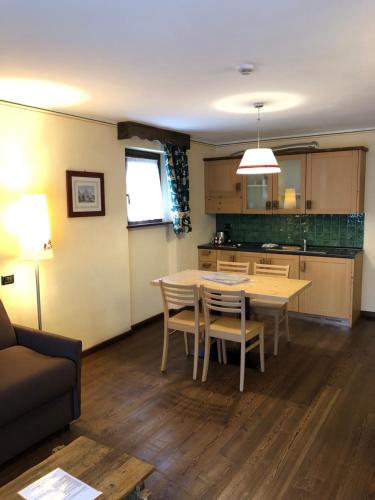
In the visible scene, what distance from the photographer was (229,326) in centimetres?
345

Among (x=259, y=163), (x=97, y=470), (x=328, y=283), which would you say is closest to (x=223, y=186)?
(x=328, y=283)

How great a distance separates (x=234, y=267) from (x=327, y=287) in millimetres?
1216

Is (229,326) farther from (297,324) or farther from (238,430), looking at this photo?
(297,324)

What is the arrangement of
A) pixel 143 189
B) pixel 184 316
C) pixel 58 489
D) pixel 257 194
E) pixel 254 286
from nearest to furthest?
1. pixel 58 489
2. pixel 254 286
3. pixel 184 316
4. pixel 143 189
5. pixel 257 194

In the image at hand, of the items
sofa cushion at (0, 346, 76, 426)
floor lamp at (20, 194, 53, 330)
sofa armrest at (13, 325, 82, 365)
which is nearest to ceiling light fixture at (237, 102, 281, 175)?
floor lamp at (20, 194, 53, 330)

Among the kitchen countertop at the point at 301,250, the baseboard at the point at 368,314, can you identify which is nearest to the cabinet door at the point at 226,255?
the kitchen countertop at the point at 301,250

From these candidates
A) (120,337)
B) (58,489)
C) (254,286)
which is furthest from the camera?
(120,337)

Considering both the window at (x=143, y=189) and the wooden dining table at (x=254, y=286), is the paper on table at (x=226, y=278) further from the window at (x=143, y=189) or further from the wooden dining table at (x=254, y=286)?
the window at (x=143, y=189)

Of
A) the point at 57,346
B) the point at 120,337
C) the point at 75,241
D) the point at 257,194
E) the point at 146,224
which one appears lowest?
the point at 120,337

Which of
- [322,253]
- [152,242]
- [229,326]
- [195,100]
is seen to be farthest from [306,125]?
[229,326]

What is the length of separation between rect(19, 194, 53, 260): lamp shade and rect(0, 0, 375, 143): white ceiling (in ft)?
3.06

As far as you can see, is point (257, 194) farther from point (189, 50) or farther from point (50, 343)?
point (50, 343)

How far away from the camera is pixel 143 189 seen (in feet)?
16.0

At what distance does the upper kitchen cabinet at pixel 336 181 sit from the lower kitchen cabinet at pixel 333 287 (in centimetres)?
63
